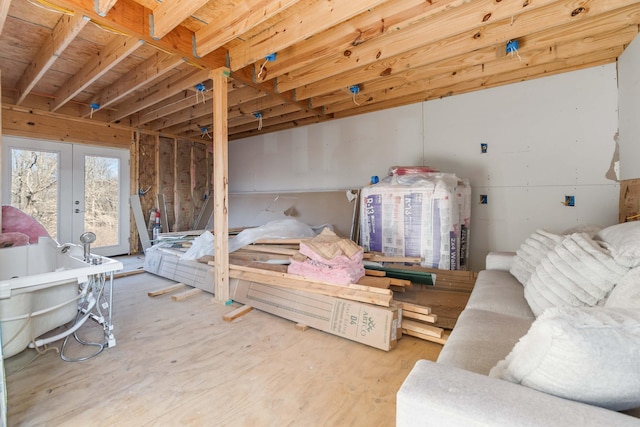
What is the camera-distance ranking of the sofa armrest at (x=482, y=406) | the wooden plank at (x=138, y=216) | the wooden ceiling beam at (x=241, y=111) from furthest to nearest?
the wooden plank at (x=138, y=216) → the wooden ceiling beam at (x=241, y=111) → the sofa armrest at (x=482, y=406)

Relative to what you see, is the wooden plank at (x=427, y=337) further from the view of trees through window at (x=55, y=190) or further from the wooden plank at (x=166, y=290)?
the view of trees through window at (x=55, y=190)

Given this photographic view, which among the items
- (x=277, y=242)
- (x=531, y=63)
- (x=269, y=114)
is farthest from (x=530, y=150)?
(x=269, y=114)

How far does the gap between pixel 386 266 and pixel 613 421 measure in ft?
7.70

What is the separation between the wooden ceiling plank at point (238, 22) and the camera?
205 centimetres

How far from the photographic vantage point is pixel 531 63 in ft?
9.40

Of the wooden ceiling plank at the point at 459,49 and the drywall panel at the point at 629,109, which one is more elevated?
the wooden ceiling plank at the point at 459,49

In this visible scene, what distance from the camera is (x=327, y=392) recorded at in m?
1.60

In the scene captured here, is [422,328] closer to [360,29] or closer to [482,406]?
[482,406]

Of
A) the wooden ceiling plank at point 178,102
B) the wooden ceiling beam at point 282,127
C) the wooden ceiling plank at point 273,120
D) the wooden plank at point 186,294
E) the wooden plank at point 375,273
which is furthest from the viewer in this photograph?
the wooden ceiling beam at point 282,127

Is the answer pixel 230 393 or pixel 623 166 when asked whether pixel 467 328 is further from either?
pixel 623 166

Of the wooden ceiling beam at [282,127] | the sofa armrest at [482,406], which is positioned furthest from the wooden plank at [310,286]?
the wooden ceiling beam at [282,127]

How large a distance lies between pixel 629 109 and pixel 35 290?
15.6ft

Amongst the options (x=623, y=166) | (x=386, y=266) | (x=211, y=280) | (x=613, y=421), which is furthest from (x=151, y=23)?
(x=623, y=166)

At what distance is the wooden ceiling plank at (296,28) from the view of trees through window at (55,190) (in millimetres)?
3804
